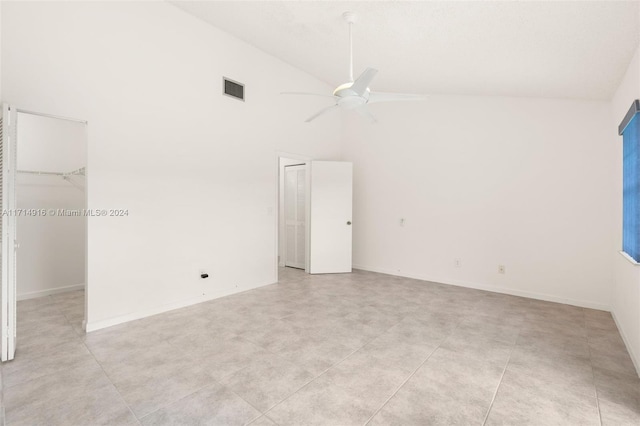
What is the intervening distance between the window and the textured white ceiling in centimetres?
59

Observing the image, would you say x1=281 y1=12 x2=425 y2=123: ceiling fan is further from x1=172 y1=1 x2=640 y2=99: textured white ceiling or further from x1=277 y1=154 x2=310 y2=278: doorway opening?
x1=277 y1=154 x2=310 y2=278: doorway opening

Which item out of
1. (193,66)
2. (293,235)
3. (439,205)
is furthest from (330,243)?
(193,66)

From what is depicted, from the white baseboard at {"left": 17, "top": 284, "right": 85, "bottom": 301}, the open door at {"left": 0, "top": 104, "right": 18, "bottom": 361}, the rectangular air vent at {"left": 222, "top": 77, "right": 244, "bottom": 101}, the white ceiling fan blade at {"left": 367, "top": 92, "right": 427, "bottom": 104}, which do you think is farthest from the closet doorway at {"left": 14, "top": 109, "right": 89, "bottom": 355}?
the white ceiling fan blade at {"left": 367, "top": 92, "right": 427, "bottom": 104}

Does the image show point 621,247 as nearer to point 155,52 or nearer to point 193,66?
point 193,66

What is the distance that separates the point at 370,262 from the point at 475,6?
4208 mm

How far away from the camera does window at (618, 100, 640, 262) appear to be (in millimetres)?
2383

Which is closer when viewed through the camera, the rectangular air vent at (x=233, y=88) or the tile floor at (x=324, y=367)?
the tile floor at (x=324, y=367)

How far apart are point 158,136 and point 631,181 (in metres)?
4.59

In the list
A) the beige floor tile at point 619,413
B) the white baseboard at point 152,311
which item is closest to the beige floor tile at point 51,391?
the white baseboard at point 152,311

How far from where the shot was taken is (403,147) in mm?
5238

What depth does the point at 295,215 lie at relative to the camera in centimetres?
586

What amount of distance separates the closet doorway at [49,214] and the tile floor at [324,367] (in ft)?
1.27

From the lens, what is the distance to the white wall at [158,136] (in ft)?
8.90

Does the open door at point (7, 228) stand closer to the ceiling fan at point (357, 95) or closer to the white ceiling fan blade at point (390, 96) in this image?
the ceiling fan at point (357, 95)
